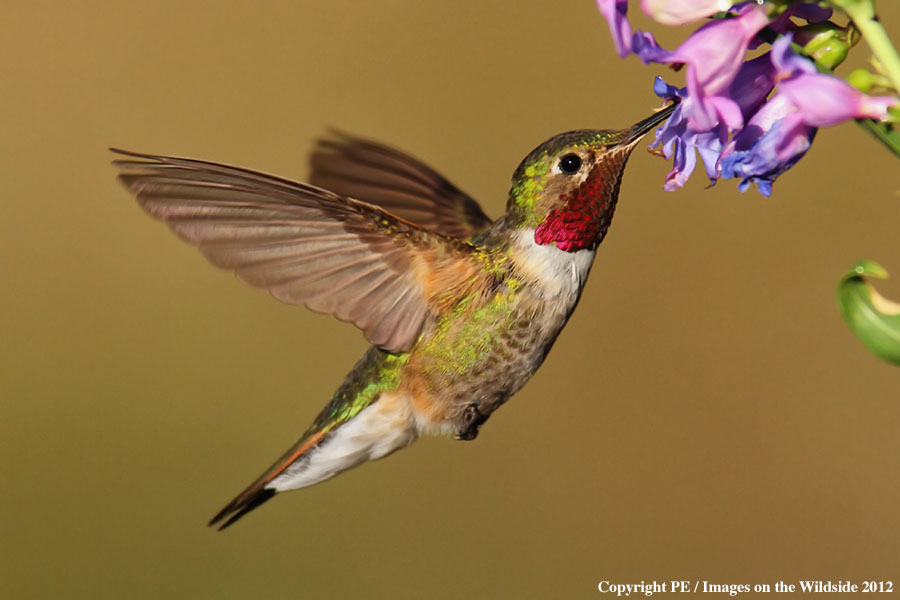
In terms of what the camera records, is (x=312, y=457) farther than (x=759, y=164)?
Yes

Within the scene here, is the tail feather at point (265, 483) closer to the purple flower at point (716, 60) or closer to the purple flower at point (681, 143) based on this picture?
the purple flower at point (681, 143)

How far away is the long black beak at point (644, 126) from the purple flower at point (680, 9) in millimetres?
378

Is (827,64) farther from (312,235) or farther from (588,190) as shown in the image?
(312,235)

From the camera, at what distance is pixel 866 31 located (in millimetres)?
804

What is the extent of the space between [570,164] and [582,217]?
84 millimetres

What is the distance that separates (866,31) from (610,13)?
21cm

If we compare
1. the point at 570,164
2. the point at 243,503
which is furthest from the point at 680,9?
the point at 243,503

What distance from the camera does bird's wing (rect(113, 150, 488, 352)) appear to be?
131 cm

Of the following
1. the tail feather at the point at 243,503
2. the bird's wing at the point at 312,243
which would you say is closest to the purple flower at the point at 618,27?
the bird's wing at the point at 312,243

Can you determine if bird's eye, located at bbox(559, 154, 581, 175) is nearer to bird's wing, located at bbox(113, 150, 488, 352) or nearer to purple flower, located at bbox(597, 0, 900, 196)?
bird's wing, located at bbox(113, 150, 488, 352)

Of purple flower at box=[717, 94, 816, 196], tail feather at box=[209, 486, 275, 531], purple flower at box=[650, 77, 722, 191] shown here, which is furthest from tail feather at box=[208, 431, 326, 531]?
purple flower at box=[717, 94, 816, 196]

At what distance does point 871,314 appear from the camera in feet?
3.27

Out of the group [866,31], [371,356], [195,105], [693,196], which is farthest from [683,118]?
[195,105]

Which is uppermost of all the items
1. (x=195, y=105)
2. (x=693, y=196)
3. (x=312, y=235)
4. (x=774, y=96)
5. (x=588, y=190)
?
(x=693, y=196)
